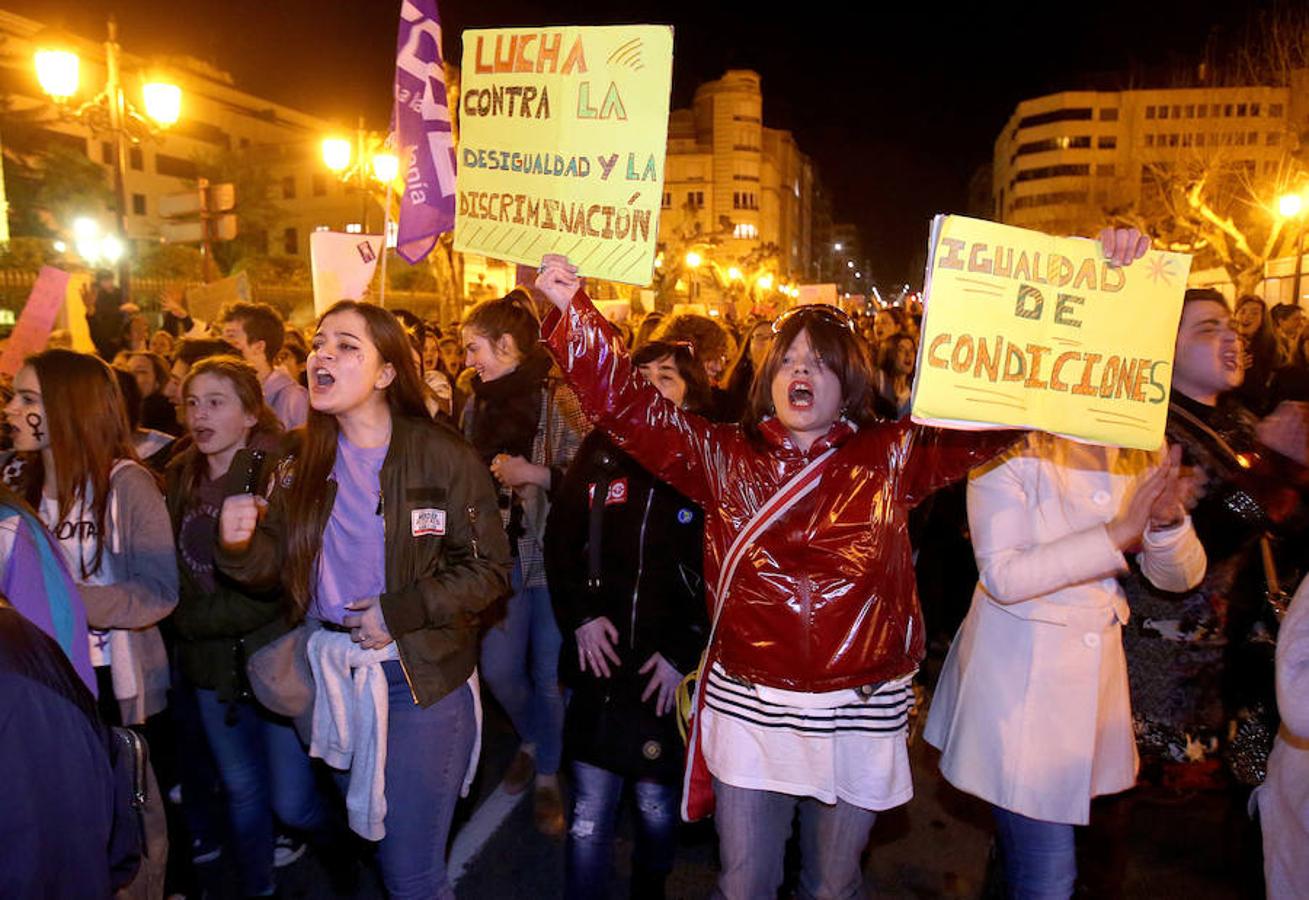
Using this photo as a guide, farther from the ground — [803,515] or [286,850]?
[803,515]

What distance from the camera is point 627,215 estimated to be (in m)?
2.71

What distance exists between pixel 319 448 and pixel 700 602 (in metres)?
1.42

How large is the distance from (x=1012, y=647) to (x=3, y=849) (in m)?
2.56

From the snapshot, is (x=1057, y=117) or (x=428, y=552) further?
(x=1057, y=117)

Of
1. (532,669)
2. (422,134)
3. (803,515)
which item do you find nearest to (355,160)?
(422,134)

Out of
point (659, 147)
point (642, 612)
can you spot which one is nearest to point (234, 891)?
point (642, 612)

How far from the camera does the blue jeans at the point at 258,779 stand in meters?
3.48

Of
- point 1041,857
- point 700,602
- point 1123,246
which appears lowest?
point 1041,857

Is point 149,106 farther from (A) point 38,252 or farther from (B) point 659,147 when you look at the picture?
(A) point 38,252

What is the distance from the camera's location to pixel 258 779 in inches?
141

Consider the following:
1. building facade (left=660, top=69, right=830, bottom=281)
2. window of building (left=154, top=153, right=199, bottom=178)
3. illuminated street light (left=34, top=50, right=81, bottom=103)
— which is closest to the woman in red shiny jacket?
illuminated street light (left=34, top=50, right=81, bottom=103)

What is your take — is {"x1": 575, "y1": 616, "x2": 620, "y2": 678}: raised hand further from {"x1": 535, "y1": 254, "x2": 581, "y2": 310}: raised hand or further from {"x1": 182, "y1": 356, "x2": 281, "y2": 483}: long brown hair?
{"x1": 182, "y1": 356, "x2": 281, "y2": 483}: long brown hair

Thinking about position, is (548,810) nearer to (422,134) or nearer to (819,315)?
(819,315)

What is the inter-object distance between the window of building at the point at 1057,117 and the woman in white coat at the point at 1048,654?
389 ft
